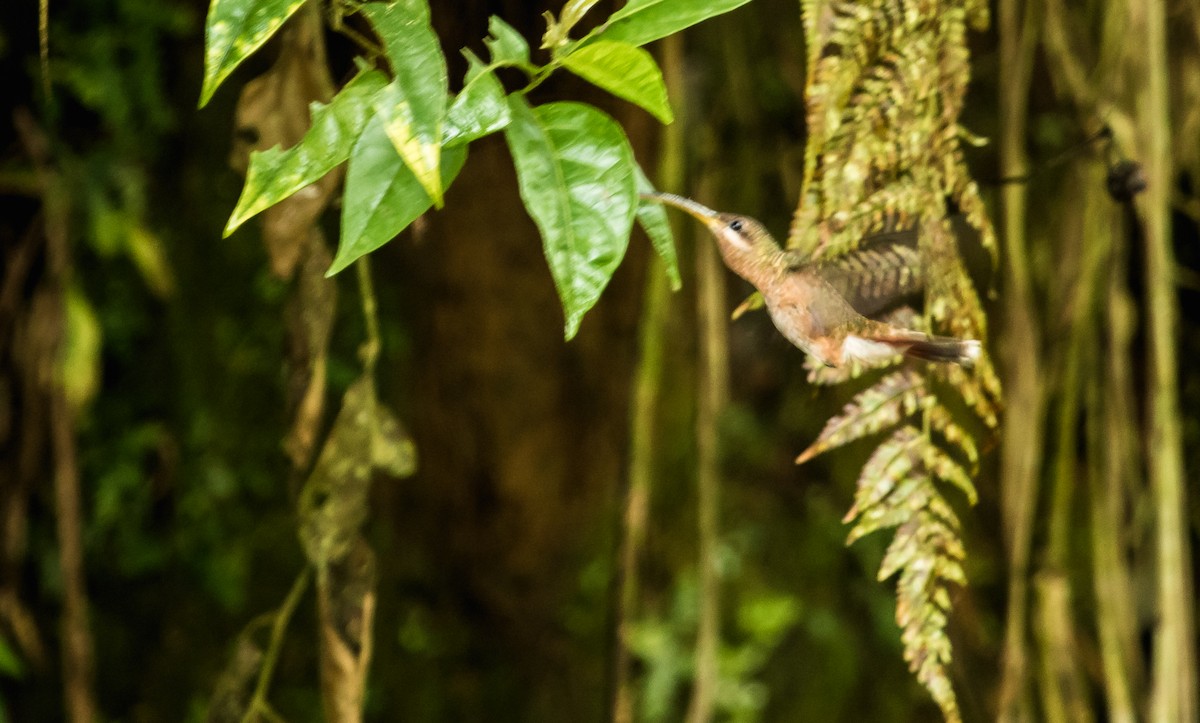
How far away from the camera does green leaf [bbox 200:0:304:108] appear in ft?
1.62

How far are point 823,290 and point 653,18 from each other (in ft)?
0.74

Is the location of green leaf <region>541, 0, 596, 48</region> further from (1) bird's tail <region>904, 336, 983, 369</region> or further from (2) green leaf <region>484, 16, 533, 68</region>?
(1) bird's tail <region>904, 336, 983, 369</region>

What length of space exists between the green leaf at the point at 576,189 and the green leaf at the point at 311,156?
0.27ft

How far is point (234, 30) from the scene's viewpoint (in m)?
0.50

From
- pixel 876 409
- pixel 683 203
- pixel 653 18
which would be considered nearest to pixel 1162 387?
pixel 876 409

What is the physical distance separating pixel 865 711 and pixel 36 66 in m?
1.66

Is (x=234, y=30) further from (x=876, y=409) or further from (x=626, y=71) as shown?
(x=876, y=409)

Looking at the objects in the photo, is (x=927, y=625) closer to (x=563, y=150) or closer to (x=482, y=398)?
(x=563, y=150)

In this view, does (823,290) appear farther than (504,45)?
Yes

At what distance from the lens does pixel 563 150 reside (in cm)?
51

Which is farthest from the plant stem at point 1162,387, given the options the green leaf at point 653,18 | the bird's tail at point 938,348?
the green leaf at point 653,18

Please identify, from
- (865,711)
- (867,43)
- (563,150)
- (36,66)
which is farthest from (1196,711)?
(36,66)

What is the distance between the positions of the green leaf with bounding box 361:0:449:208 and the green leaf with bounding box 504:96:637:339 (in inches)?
2.0

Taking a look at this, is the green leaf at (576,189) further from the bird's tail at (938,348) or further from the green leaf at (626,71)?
the bird's tail at (938,348)
